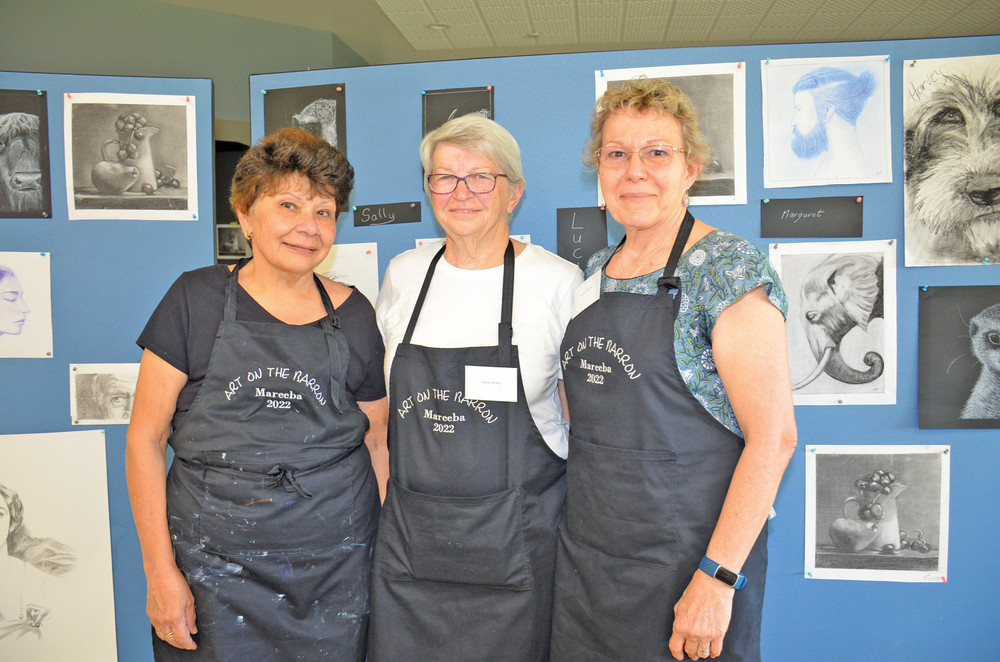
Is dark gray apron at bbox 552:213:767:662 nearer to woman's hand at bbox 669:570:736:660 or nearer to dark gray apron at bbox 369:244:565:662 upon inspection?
woman's hand at bbox 669:570:736:660

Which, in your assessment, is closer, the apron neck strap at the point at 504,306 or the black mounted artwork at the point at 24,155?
the apron neck strap at the point at 504,306

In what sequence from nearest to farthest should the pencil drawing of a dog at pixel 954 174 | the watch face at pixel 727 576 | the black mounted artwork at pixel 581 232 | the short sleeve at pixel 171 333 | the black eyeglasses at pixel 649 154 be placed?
1. the watch face at pixel 727 576
2. the black eyeglasses at pixel 649 154
3. the short sleeve at pixel 171 333
4. the pencil drawing of a dog at pixel 954 174
5. the black mounted artwork at pixel 581 232

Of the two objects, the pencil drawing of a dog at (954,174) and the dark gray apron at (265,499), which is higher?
the pencil drawing of a dog at (954,174)

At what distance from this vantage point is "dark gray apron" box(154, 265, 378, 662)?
146 centimetres

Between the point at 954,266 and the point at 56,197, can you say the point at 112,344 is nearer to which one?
the point at 56,197

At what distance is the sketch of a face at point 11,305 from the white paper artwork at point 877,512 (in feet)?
8.28

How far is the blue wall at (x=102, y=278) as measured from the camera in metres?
2.08

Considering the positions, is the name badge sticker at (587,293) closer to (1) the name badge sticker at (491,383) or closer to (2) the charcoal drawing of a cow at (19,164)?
(1) the name badge sticker at (491,383)

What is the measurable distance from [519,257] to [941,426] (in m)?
1.34

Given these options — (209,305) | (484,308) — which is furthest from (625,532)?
(209,305)

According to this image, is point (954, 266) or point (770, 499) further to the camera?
point (954, 266)

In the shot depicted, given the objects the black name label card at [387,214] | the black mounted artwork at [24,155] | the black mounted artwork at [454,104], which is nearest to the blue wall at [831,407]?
the black mounted artwork at [454,104]

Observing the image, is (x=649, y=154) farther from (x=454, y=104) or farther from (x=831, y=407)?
(x=831, y=407)

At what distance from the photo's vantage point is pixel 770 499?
1.19 metres
